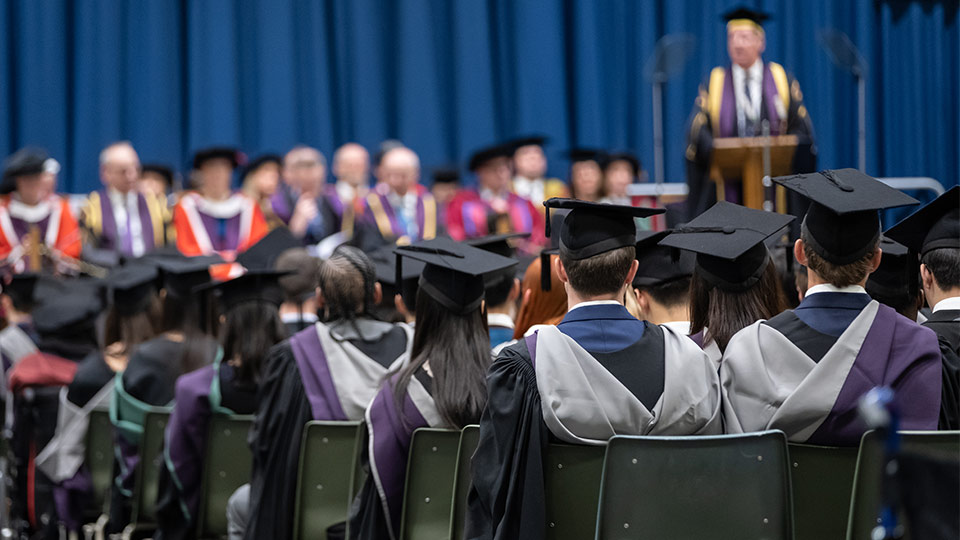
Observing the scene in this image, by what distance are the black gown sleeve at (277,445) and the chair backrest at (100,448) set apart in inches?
55.5

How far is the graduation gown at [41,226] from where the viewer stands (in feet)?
34.8

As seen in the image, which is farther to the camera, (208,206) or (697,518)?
(208,206)

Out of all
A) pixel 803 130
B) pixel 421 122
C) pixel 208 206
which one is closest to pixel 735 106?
pixel 803 130

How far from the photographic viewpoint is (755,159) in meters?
7.80

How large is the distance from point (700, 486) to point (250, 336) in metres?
2.41

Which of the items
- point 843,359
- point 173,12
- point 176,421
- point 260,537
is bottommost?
point 260,537

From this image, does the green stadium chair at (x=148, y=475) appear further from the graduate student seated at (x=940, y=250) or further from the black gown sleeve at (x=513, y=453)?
the graduate student seated at (x=940, y=250)

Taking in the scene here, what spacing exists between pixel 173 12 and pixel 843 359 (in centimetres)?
1232

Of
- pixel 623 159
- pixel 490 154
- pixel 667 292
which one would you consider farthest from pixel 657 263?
pixel 490 154

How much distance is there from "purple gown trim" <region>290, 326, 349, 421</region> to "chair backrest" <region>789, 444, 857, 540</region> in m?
1.64

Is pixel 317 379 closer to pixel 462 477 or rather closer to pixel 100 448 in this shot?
pixel 462 477

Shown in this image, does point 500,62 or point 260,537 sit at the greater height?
point 500,62

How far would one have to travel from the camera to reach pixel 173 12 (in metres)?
13.8

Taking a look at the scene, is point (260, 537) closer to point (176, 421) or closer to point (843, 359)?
point (176, 421)
